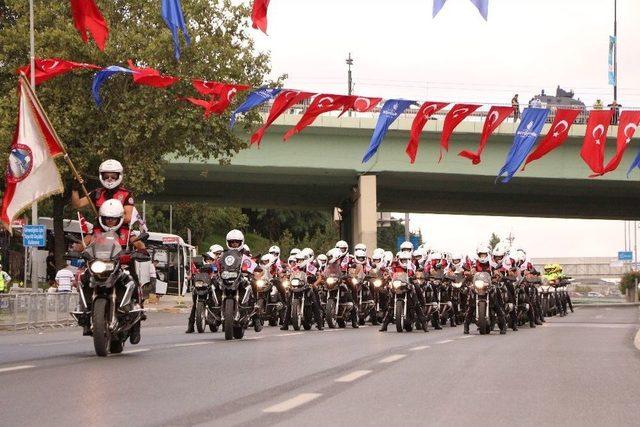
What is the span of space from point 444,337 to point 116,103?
69.9 feet

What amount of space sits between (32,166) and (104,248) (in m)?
4.91

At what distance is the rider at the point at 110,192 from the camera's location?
16.1 m

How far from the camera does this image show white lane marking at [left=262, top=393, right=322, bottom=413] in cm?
984

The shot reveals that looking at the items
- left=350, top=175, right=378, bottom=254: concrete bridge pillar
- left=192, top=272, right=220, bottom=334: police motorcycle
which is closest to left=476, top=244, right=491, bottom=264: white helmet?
left=192, top=272, right=220, bottom=334: police motorcycle

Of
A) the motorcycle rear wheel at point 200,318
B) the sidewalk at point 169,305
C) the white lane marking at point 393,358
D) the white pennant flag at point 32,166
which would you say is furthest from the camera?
the sidewalk at point 169,305

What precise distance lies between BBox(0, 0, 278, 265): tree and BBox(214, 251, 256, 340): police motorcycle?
841 inches

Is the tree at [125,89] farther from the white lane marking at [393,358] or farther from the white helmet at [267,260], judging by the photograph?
the white lane marking at [393,358]

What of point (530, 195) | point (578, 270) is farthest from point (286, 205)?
point (578, 270)

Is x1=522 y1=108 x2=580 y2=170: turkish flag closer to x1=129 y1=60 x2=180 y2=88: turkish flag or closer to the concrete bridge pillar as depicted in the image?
x1=129 y1=60 x2=180 y2=88: turkish flag

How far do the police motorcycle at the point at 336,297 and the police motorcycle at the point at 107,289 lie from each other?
513 inches

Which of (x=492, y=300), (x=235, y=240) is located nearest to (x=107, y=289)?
(x=235, y=240)

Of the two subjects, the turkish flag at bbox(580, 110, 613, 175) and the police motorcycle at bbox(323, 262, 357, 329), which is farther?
the turkish flag at bbox(580, 110, 613, 175)

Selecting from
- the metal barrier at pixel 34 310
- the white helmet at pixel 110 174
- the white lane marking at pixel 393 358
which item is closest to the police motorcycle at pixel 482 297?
the white lane marking at pixel 393 358

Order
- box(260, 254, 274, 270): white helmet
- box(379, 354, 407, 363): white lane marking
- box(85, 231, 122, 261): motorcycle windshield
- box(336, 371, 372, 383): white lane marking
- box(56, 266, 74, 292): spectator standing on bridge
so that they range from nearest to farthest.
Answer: box(336, 371, 372, 383): white lane marking
box(85, 231, 122, 261): motorcycle windshield
box(379, 354, 407, 363): white lane marking
box(260, 254, 274, 270): white helmet
box(56, 266, 74, 292): spectator standing on bridge
